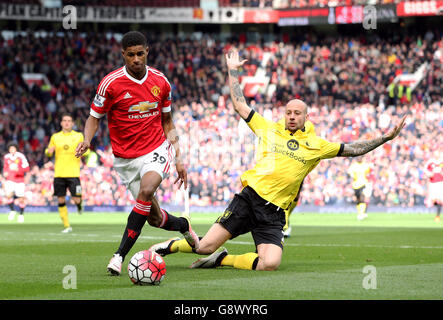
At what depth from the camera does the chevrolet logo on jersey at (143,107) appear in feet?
29.2

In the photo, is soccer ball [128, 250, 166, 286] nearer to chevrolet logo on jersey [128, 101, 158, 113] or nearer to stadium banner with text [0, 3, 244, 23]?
chevrolet logo on jersey [128, 101, 158, 113]

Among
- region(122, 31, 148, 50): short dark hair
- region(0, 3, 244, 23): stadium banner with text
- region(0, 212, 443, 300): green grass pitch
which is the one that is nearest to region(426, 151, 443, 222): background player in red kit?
region(0, 212, 443, 300): green grass pitch

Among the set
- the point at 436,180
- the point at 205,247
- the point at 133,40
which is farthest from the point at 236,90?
the point at 436,180

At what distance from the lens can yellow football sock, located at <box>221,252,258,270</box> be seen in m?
9.24

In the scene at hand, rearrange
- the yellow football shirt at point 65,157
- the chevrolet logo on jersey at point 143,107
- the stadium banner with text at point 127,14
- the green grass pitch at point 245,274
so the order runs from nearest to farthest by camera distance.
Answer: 1. the green grass pitch at point 245,274
2. the chevrolet logo on jersey at point 143,107
3. the yellow football shirt at point 65,157
4. the stadium banner with text at point 127,14

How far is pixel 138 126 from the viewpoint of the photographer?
8961mm

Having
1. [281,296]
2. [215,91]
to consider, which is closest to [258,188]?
[281,296]

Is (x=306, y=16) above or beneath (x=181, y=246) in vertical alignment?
above

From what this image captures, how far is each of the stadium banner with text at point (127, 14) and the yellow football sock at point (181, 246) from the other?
1292 inches

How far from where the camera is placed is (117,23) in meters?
45.4

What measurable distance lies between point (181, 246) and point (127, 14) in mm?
35032

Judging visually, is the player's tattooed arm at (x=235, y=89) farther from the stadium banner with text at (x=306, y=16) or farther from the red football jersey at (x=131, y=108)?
the stadium banner with text at (x=306, y=16)

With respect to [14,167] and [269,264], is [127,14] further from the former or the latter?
[269,264]

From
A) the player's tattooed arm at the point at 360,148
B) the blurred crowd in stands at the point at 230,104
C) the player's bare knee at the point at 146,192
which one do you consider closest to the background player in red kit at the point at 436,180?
the blurred crowd in stands at the point at 230,104
